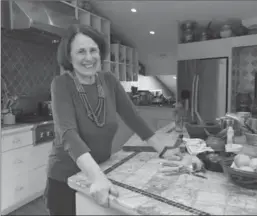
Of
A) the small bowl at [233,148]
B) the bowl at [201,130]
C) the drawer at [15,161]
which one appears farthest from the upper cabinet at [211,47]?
the drawer at [15,161]

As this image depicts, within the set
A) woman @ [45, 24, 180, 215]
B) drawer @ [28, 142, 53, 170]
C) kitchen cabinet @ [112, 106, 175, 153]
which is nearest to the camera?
woman @ [45, 24, 180, 215]

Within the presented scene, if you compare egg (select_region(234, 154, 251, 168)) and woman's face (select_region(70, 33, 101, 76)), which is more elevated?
woman's face (select_region(70, 33, 101, 76))

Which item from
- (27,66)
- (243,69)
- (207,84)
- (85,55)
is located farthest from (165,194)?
(207,84)

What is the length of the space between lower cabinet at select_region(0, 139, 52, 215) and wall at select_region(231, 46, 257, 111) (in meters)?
2.22

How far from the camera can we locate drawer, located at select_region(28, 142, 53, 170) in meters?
2.04

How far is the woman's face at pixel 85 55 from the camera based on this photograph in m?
0.89

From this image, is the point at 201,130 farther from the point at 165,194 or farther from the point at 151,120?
the point at 151,120

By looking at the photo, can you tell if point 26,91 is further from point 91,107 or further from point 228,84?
point 228,84

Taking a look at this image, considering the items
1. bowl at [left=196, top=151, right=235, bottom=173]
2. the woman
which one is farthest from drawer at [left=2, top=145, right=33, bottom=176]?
bowl at [left=196, top=151, right=235, bottom=173]

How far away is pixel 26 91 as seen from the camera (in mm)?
2537

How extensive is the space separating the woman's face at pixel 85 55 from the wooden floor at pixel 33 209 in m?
1.41

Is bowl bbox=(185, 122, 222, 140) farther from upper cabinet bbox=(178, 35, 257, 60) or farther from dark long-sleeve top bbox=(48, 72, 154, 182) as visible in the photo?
Result: upper cabinet bbox=(178, 35, 257, 60)

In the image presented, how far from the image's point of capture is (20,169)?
76.8 inches

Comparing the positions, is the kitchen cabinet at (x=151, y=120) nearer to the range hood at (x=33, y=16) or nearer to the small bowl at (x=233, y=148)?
the range hood at (x=33, y=16)
